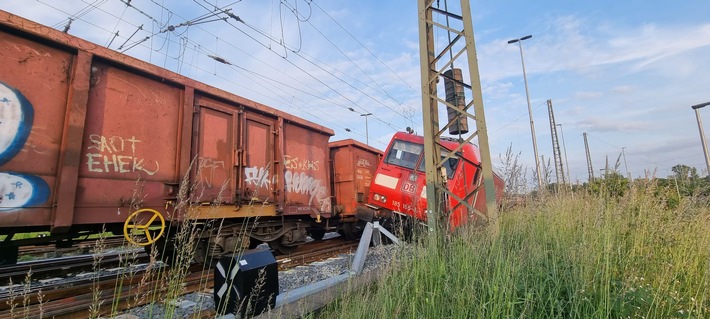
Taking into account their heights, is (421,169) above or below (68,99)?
below

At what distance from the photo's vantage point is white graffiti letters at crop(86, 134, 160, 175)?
444cm

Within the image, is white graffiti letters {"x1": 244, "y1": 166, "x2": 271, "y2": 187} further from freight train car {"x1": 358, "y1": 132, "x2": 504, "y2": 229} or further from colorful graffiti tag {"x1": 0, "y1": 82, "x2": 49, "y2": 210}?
colorful graffiti tag {"x1": 0, "y1": 82, "x2": 49, "y2": 210}

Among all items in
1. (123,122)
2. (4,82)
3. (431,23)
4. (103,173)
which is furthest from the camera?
(431,23)

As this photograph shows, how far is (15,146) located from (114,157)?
100cm

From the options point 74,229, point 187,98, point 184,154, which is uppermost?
point 187,98

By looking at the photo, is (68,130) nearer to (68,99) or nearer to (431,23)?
(68,99)

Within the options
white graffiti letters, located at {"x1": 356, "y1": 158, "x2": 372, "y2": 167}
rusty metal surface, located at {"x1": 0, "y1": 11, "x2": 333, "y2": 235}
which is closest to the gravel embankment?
rusty metal surface, located at {"x1": 0, "y1": 11, "x2": 333, "y2": 235}

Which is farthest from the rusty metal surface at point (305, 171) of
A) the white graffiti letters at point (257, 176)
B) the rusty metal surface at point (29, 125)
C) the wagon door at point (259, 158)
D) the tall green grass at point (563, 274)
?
the tall green grass at point (563, 274)

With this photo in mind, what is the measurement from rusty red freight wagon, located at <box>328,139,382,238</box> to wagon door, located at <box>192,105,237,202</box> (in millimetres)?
3913

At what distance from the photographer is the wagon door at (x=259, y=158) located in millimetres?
6504

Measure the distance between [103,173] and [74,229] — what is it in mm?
775

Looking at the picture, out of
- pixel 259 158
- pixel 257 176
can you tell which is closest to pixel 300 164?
pixel 259 158

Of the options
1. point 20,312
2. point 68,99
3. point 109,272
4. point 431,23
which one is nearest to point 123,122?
point 68,99

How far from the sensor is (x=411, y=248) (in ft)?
13.1
